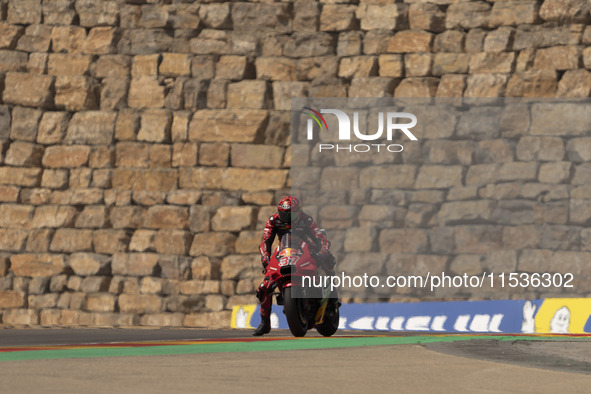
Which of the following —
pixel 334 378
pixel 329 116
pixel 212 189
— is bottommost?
pixel 334 378

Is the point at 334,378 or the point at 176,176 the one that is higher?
the point at 176,176

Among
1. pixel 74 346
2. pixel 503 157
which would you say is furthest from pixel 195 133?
pixel 74 346

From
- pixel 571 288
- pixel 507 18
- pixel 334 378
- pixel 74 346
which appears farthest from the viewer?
pixel 507 18

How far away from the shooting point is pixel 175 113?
62.3 feet

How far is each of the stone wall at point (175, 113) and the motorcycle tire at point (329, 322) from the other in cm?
444

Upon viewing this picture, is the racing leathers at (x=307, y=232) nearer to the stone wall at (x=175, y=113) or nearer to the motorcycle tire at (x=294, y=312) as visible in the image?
the motorcycle tire at (x=294, y=312)

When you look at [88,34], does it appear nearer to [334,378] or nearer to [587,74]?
[587,74]

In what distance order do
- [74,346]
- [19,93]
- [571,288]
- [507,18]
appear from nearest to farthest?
[74,346], [571,288], [507,18], [19,93]

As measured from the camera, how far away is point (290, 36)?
62.5 ft

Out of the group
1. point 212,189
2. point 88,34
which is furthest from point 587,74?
point 88,34

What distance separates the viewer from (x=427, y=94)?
718 inches

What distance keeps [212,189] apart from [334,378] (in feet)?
36.7

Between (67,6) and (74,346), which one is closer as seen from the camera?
(74,346)

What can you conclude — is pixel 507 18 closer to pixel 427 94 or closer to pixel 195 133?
pixel 427 94
